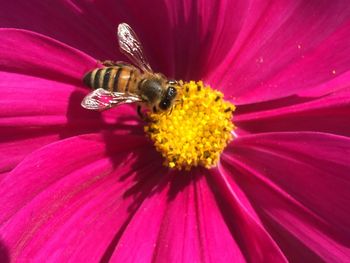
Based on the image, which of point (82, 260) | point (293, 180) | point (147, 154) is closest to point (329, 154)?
point (293, 180)

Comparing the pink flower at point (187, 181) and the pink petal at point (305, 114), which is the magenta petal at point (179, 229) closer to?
the pink flower at point (187, 181)

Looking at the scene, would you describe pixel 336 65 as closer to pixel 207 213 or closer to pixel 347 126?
pixel 347 126

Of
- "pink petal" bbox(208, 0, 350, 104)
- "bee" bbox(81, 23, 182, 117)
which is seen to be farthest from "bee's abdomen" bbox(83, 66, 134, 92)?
"pink petal" bbox(208, 0, 350, 104)

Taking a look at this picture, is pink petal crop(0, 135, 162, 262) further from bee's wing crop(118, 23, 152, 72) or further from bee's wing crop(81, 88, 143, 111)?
bee's wing crop(118, 23, 152, 72)

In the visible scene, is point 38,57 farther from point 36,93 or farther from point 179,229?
point 179,229

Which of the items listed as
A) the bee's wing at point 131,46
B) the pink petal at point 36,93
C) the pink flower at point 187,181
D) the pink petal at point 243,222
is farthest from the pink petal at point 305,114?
the pink petal at point 36,93

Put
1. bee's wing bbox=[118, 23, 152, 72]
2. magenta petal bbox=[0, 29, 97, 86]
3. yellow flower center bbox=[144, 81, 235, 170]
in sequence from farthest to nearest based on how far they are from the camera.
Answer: yellow flower center bbox=[144, 81, 235, 170] < bee's wing bbox=[118, 23, 152, 72] < magenta petal bbox=[0, 29, 97, 86]

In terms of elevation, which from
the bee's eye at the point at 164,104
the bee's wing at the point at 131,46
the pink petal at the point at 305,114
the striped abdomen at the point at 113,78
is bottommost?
the pink petal at the point at 305,114

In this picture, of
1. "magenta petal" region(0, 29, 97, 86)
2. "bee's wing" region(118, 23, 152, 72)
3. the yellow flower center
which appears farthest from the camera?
the yellow flower center
